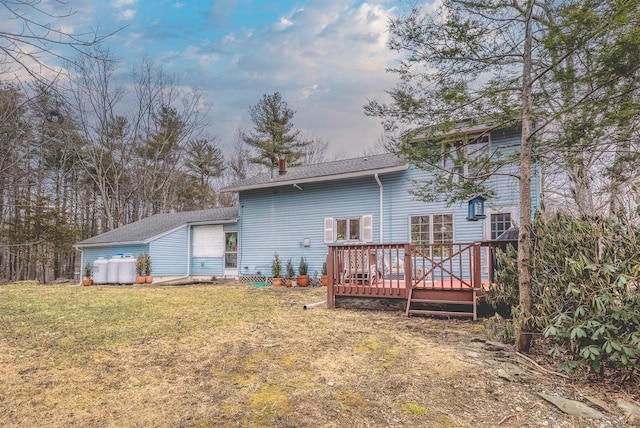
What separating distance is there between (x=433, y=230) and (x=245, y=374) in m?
8.24

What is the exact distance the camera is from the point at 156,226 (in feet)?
53.4

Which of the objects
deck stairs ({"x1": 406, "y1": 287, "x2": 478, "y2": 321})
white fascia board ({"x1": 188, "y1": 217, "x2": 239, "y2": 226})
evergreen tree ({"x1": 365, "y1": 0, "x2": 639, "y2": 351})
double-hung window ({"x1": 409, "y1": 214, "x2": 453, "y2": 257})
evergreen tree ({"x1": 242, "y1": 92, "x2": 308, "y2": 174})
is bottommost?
deck stairs ({"x1": 406, "y1": 287, "x2": 478, "y2": 321})

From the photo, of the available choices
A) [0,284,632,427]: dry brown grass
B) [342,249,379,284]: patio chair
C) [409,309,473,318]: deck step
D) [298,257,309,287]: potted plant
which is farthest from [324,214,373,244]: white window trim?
[0,284,632,427]: dry brown grass

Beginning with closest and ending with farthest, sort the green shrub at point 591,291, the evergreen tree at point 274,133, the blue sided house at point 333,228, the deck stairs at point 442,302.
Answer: the green shrub at point 591,291, the deck stairs at point 442,302, the blue sided house at point 333,228, the evergreen tree at point 274,133

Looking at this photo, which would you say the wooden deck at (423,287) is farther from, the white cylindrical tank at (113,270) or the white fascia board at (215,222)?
the white cylindrical tank at (113,270)

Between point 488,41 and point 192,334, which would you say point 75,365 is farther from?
point 488,41

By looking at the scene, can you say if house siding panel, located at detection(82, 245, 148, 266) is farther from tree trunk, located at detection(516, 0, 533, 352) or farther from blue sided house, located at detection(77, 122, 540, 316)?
tree trunk, located at detection(516, 0, 533, 352)

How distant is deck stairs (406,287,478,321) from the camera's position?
572 cm

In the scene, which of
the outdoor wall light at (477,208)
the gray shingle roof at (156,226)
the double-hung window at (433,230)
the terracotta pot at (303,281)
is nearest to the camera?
the outdoor wall light at (477,208)

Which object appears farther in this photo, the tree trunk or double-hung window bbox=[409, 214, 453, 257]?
double-hung window bbox=[409, 214, 453, 257]

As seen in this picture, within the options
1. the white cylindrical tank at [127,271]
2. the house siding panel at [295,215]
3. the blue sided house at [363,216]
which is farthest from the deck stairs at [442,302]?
the white cylindrical tank at [127,271]

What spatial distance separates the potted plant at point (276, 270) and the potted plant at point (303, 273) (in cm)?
78

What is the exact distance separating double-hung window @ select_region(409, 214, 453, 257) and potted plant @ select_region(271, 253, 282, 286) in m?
4.74

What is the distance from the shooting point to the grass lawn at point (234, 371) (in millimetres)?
2623
